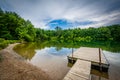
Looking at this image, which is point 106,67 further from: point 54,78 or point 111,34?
point 111,34

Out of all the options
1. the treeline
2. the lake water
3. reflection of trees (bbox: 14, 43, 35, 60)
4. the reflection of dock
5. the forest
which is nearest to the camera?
the reflection of dock

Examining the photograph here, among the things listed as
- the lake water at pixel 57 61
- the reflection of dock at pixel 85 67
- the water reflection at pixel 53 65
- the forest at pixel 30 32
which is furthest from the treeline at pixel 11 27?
the reflection of dock at pixel 85 67

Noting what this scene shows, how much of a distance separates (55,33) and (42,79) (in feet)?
197

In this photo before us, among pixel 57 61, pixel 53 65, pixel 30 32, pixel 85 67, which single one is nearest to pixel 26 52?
pixel 57 61

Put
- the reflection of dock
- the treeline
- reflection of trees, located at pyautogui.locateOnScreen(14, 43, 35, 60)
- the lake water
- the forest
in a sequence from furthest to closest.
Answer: the forest
the treeline
reflection of trees, located at pyautogui.locateOnScreen(14, 43, 35, 60)
the lake water
the reflection of dock

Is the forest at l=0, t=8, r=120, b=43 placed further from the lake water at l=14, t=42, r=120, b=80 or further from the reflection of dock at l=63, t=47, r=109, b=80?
the reflection of dock at l=63, t=47, r=109, b=80

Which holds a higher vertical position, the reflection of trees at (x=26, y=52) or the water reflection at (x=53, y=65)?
the reflection of trees at (x=26, y=52)

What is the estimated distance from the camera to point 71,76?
18.6ft

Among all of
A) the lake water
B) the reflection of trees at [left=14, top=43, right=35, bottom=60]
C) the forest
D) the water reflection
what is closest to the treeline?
the forest

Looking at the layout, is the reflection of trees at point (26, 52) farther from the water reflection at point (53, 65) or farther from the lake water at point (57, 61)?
the water reflection at point (53, 65)

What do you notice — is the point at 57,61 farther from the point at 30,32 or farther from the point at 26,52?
the point at 30,32

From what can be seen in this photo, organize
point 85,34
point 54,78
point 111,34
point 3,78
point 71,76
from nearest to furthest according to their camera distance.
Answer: point 3,78, point 71,76, point 54,78, point 111,34, point 85,34

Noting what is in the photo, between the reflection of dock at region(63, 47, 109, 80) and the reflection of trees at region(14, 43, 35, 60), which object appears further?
the reflection of trees at region(14, 43, 35, 60)

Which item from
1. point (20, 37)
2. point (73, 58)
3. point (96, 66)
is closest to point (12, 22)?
point (20, 37)
